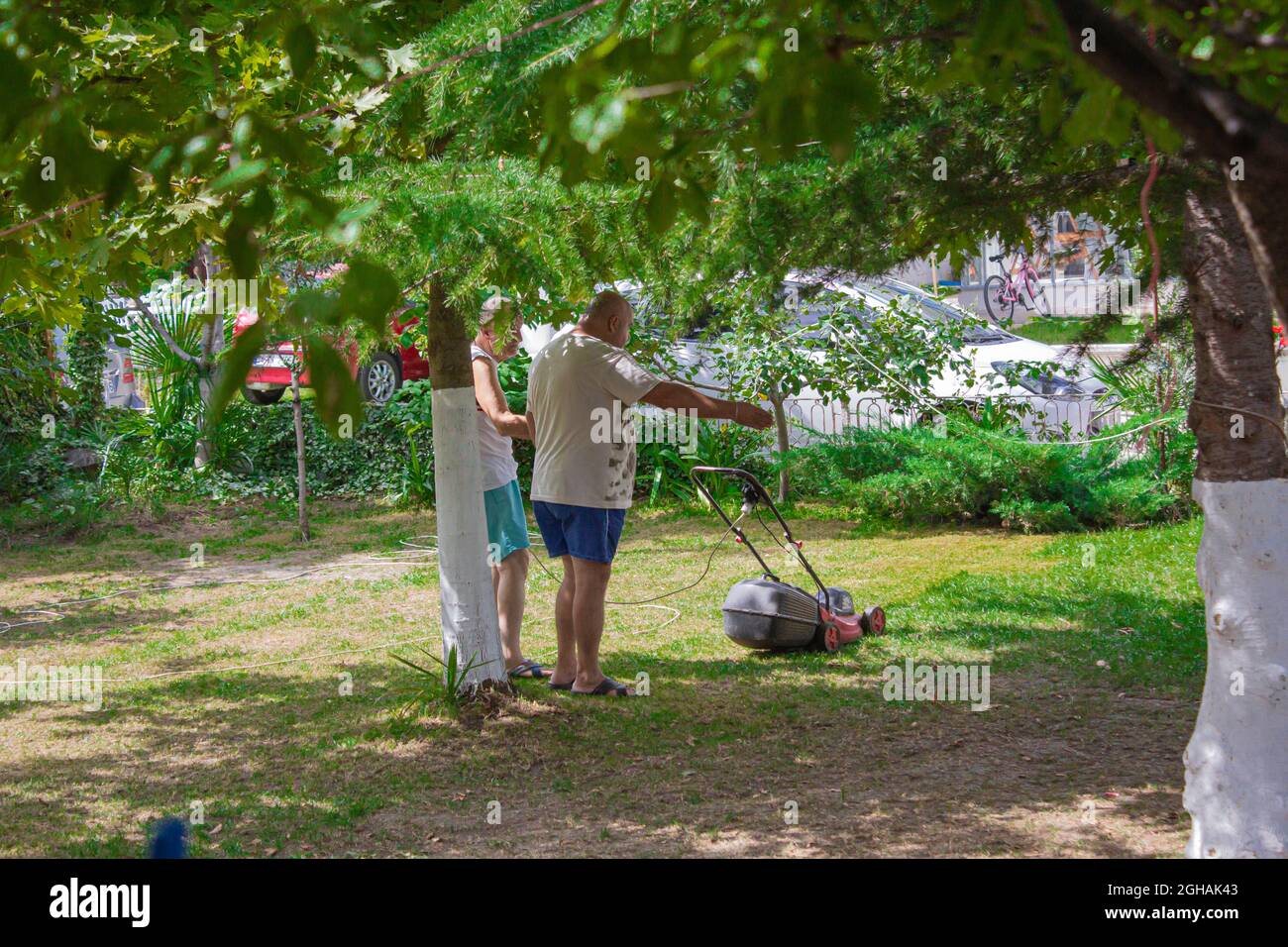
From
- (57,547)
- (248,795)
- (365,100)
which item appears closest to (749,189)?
(365,100)

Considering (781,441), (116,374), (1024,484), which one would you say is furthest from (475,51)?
(116,374)

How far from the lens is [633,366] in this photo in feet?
18.9

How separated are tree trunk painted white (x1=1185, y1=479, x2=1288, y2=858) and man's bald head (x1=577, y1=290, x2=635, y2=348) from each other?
9.66 feet

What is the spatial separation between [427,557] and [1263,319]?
24.2 ft

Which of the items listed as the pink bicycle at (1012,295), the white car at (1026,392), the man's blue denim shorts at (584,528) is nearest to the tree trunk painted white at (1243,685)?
the man's blue denim shorts at (584,528)

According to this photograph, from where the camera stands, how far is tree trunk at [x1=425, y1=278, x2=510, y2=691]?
18.6 ft

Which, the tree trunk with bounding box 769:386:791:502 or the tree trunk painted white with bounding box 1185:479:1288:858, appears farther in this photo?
the tree trunk with bounding box 769:386:791:502

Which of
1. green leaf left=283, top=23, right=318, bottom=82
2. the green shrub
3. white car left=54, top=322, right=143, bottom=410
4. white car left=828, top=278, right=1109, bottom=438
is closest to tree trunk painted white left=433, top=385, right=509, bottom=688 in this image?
green leaf left=283, top=23, right=318, bottom=82

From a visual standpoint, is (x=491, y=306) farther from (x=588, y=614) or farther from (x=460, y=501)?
(x=588, y=614)

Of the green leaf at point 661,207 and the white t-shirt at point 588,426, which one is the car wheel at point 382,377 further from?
the green leaf at point 661,207

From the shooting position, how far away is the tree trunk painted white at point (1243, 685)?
12.3 ft

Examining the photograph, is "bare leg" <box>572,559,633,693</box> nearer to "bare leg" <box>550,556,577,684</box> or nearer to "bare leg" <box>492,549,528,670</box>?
"bare leg" <box>550,556,577,684</box>

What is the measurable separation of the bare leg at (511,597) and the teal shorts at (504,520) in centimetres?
7

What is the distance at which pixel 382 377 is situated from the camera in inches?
578
